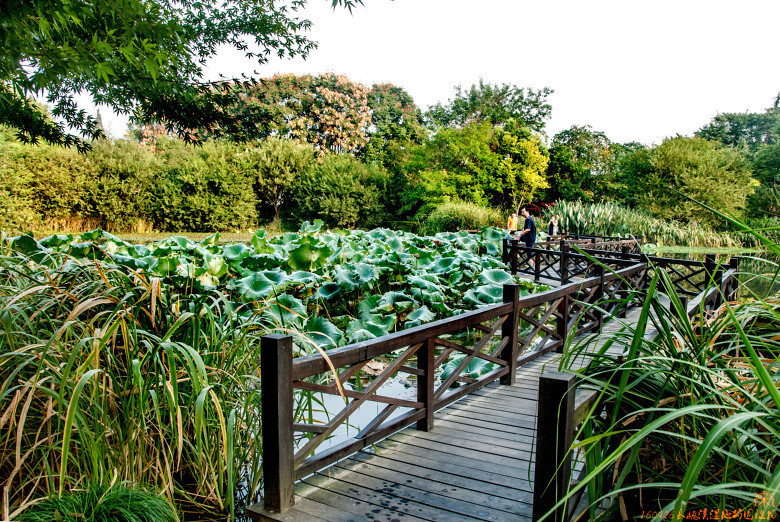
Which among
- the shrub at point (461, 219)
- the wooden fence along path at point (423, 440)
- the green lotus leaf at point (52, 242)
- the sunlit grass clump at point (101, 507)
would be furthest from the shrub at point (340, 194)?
the sunlit grass clump at point (101, 507)

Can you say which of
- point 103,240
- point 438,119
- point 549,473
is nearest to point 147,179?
point 103,240

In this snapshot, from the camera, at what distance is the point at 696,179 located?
57.7 feet

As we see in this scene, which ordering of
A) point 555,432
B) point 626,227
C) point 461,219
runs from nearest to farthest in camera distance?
point 555,432 < point 626,227 < point 461,219

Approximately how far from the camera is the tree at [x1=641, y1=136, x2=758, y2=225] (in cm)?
1750

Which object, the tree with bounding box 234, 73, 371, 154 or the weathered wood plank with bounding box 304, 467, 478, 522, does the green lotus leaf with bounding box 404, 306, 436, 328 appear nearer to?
the weathered wood plank with bounding box 304, 467, 478, 522

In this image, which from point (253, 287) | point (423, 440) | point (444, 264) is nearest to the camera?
point (423, 440)

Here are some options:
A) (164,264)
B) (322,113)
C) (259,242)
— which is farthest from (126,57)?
(322,113)

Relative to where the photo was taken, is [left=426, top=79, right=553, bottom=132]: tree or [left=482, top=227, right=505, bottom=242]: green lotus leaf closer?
[left=482, top=227, right=505, bottom=242]: green lotus leaf

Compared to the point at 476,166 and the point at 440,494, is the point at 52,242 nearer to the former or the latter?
the point at 440,494

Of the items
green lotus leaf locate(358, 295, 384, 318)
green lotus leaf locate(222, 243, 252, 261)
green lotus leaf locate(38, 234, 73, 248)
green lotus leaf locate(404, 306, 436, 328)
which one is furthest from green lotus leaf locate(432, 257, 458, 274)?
green lotus leaf locate(38, 234, 73, 248)

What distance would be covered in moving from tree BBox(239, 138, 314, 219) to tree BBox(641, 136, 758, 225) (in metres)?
16.2

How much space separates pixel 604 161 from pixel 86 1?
94.9ft

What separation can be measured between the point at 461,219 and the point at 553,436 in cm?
1538

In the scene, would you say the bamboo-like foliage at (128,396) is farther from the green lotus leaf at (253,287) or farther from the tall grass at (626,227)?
the tall grass at (626,227)
